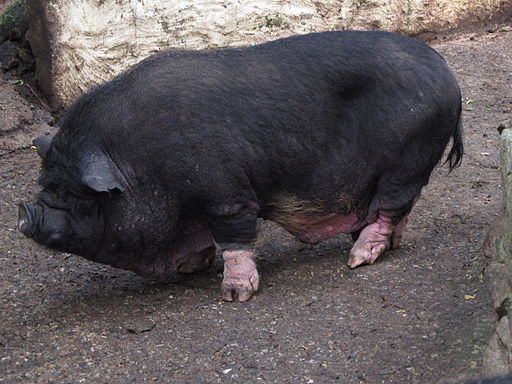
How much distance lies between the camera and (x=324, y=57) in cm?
495

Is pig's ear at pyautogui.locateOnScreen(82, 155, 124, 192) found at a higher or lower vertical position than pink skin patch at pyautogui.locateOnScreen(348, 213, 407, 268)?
higher

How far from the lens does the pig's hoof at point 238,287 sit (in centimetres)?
475

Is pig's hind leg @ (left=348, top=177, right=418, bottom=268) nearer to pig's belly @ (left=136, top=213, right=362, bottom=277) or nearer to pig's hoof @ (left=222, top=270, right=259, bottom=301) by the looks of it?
pig's belly @ (left=136, top=213, right=362, bottom=277)

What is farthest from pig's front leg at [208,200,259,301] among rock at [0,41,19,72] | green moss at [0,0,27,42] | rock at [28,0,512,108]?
green moss at [0,0,27,42]

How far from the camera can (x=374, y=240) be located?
16.9ft

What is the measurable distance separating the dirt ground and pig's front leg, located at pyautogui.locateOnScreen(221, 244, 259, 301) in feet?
0.23

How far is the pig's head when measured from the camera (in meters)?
4.65

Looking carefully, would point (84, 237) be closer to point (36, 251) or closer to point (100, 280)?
point (100, 280)

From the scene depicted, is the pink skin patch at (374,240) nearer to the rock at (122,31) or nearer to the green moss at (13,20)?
the rock at (122,31)

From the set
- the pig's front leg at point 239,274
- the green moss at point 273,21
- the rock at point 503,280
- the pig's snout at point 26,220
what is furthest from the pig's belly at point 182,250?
the green moss at point 273,21

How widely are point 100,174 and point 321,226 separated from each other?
56.7 inches

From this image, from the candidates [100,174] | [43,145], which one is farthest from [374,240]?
[43,145]

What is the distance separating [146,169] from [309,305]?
1.15 meters

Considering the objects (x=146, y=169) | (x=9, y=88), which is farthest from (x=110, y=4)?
(x=146, y=169)
